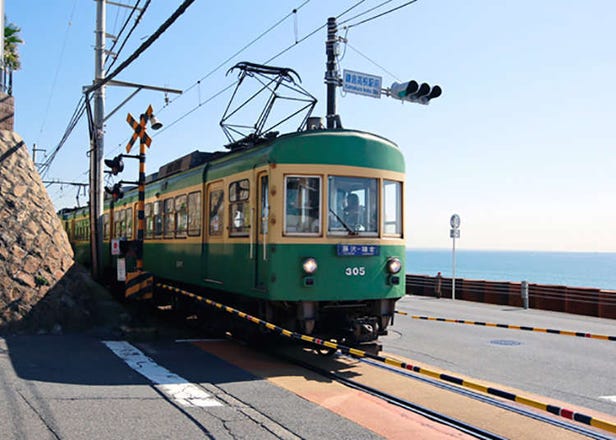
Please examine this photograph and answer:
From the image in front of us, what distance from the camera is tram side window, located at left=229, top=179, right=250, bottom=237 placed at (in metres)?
9.74

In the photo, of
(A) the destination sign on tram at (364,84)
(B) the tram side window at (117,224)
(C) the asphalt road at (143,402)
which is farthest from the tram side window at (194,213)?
(B) the tram side window at (117,224)

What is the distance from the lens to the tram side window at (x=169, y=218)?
1363cm

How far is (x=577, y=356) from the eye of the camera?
34.2 feet

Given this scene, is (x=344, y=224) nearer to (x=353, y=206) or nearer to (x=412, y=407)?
(x=353, y=206)

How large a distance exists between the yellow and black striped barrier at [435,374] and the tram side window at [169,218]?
126 centimetres

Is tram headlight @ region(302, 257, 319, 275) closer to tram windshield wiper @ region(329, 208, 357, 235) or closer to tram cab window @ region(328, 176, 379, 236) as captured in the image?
tram cab window @ region(328, 176, 379, 236)

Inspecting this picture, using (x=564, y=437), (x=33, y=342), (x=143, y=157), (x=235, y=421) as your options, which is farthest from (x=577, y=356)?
(x=143, y=157)

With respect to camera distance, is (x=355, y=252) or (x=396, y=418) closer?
(x=396, y=418)

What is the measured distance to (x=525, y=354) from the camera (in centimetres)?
1061

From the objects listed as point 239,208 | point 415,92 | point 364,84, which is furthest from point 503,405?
point 364,84

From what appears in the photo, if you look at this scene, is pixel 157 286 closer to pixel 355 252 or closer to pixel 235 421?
pixel 355 252

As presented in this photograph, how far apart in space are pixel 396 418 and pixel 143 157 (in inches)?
417

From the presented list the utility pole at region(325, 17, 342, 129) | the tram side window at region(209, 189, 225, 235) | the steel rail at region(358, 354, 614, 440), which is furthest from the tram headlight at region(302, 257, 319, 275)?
the utility pole at region(325, 17, 342, 129)

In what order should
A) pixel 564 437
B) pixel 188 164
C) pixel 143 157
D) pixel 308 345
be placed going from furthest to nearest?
pixel 143 157 → pixel 188 164 → pixel 308 345 → pixel 564 437
